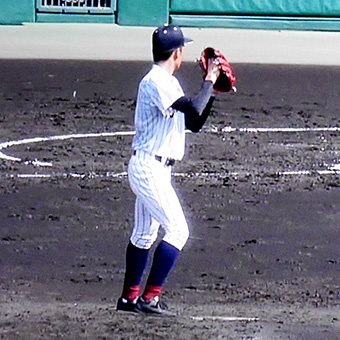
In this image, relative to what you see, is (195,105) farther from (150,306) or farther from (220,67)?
(150,306)

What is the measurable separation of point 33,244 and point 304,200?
103 inches

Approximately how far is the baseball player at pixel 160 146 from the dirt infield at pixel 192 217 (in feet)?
1.18

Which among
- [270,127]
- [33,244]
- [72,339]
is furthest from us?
[270,127]

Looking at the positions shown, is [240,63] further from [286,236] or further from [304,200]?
[286,236]

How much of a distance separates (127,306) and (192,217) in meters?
2.40

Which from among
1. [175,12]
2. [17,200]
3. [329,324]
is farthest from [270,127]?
[175,12]

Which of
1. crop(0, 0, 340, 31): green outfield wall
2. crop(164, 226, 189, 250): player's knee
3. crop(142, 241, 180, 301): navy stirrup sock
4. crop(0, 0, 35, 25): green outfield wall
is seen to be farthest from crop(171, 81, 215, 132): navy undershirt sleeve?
crop(0, 0, 35, 25): green outfield wall

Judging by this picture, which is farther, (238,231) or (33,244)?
(238,231)

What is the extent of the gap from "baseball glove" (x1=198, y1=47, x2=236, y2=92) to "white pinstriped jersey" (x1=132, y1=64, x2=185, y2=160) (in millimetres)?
220

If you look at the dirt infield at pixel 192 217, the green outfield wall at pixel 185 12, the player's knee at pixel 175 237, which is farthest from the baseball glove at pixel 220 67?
the green outfield wall at pixel 185 12

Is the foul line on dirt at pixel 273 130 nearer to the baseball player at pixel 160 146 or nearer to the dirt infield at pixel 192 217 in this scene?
the dirt infield at pixel 192 217

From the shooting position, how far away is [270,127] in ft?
38.0

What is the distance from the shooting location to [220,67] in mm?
5527

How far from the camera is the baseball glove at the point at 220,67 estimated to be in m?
5.54
